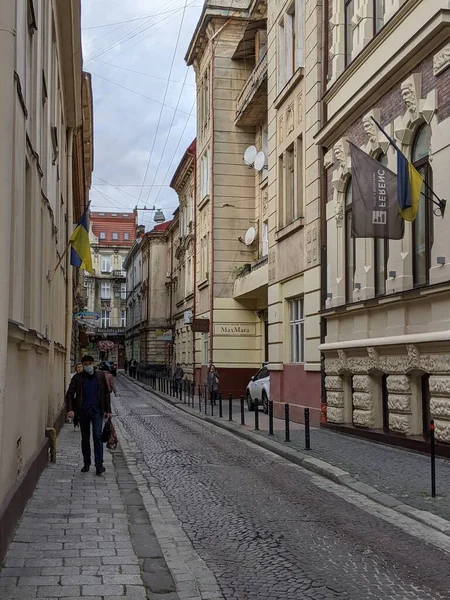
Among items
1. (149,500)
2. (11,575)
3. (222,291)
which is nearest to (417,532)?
(149,500)

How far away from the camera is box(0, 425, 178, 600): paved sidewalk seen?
557cm

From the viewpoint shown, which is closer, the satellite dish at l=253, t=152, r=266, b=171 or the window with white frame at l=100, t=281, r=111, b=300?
the satellite dish at l=253, t=152, r=266, b=171

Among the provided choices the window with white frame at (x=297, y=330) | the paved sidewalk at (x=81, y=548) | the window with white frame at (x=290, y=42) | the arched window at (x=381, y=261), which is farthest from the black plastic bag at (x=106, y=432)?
the window with white frame at (x=290, y=42)

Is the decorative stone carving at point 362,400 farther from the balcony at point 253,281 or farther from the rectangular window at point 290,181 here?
the balcony at point 253,281

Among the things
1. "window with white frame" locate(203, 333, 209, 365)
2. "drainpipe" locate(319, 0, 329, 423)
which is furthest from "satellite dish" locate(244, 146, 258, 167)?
"drainpipe" locate(319, 0, 329, 423)

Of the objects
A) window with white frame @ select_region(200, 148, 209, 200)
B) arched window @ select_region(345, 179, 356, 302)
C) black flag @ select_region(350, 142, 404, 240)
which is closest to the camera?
black flag @ select_region(350, 142, 404, 240)

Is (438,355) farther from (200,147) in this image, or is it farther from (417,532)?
(200,147)

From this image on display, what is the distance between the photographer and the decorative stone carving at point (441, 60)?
12.9 meters

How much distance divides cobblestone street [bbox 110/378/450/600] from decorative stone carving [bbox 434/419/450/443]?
7.79ft

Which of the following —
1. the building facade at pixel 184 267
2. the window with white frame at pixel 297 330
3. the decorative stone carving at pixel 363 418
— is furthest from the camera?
the building facade at pixel 184 267

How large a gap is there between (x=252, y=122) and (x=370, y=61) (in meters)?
18.5

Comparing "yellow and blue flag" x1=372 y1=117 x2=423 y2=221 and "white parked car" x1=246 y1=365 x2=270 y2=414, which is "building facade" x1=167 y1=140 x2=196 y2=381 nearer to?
"white parked car" x1=246 y1=365 x2=270 y2=414

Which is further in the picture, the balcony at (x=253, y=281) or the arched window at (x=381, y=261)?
the balcony at (x=253, y=281)

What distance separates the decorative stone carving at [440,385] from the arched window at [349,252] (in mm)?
4757
